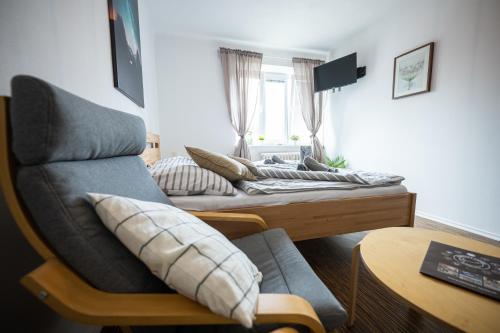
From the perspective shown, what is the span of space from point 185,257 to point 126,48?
175 cm

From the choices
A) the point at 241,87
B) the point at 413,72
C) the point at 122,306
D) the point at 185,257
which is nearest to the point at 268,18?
the point at 241,87

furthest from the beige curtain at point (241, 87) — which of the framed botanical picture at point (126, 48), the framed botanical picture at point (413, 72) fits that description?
the framed botanical picture at point (413, 72)

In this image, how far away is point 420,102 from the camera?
8.70ft

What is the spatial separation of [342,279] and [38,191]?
157 cm

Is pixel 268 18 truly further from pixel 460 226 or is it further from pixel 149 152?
pixel 460 226

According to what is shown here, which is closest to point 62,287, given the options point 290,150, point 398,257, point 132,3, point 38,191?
point 38,191

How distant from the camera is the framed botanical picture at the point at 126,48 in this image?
1.37 meters

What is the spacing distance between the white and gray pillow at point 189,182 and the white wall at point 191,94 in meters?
2.45

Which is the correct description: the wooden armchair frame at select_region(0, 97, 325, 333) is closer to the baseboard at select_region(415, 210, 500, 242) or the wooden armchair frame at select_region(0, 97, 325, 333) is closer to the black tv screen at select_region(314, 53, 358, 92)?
the baseboard at select_region(415, 210, 500, 242)

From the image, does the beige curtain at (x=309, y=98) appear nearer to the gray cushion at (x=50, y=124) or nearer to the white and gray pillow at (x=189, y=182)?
the white and gray pillow at (x=189, y=182)

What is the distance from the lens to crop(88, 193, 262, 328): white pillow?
1.51ft

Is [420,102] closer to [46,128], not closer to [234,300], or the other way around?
[234,300]

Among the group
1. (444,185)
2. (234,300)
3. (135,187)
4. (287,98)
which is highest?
(287,98)

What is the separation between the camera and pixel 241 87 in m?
3.75
